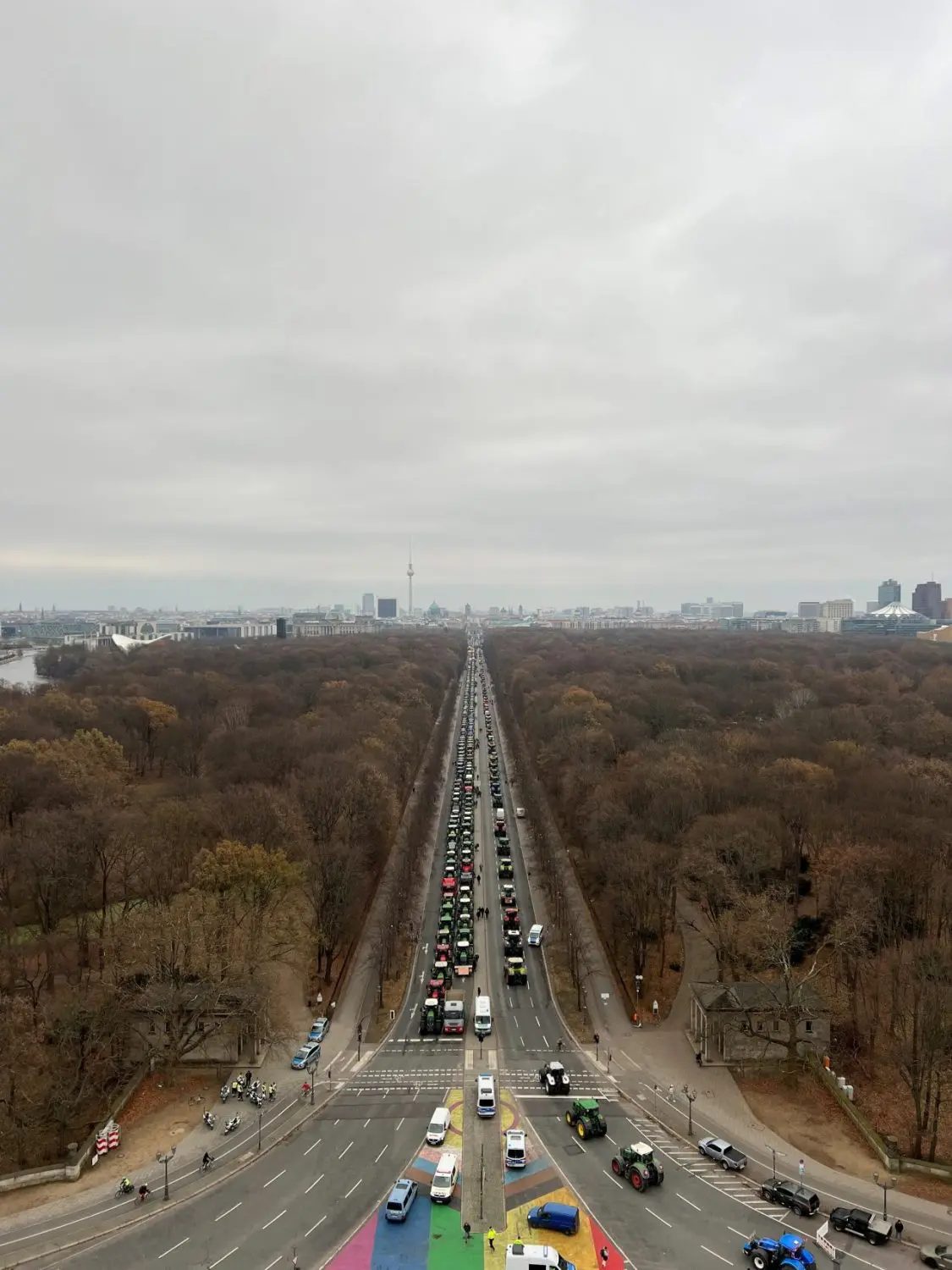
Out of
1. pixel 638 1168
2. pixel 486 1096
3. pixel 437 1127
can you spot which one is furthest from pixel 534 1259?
pixel 486 1096

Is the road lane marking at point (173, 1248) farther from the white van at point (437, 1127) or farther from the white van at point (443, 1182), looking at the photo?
the white van at point (437, 1127)

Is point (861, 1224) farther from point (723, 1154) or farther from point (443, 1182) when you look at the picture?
point (443, 1182)

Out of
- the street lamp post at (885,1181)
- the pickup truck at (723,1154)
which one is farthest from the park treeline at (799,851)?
the pickup truck at (723,1154)

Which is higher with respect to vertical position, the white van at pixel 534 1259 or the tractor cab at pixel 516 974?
the white van at pixel 534 1259

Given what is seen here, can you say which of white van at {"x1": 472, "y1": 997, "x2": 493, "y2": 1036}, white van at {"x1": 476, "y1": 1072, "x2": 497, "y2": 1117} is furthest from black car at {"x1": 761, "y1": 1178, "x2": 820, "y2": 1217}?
white van at {"x1": 472, "y1": 997, "x2": 493, "y2": 1036}

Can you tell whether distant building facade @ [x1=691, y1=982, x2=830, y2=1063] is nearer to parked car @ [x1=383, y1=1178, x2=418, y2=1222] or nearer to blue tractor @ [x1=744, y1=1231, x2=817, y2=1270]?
blue tractor @ [x1=744, y1=1231, x2=817, y2=1270]

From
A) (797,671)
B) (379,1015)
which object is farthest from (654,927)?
(797,671)

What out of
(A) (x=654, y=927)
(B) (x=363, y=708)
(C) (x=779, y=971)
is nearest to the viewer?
(C) (x=779, y=971)

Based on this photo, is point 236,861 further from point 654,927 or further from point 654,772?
point 654,772
